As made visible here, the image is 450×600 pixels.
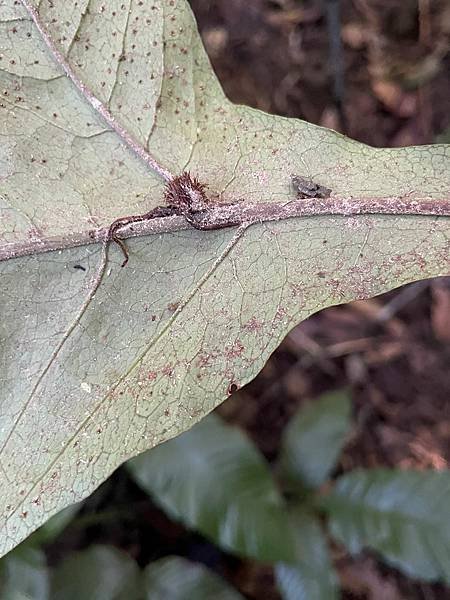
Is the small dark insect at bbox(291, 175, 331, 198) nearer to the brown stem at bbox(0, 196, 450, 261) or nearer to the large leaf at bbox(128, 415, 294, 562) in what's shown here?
the brown stem at bbox(0, 196, 450, 261)

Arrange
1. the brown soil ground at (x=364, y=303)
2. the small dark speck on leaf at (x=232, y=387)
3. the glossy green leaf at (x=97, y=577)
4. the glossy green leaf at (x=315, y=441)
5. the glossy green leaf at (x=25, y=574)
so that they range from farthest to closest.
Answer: the brown soil ground at (x=364, y=303) < the glossy green leaf at (x=315, y=441) < the glossy green leaf at (x=97, y=577) < the glossy green leaf at (x=25, y=574) < the small dark speck on leaf at (x=232, y=387)

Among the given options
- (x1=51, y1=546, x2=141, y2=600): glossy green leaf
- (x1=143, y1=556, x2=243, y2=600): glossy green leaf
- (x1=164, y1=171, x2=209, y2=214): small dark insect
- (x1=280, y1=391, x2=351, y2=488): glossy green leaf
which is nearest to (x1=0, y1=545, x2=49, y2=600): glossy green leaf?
(x1=51, y1=546, x2=141, y2=600): glossy green leaf

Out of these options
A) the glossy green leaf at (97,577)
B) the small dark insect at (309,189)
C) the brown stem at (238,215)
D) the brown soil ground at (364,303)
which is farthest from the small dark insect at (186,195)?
the brown soil ground at (364,303)

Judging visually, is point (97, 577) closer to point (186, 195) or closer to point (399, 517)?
point (399, 517)

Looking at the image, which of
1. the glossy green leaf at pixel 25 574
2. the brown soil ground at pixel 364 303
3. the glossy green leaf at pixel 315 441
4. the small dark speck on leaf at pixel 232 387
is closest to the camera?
the small dark speck on leaf at pixel 232 387

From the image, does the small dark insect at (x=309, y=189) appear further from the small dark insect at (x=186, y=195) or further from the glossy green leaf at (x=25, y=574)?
the glossy green leaf at (x=25, y=574)

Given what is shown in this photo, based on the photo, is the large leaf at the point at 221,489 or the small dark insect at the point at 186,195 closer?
the small dark insect at the point at 186,195

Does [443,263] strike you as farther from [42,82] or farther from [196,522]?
[196,522]

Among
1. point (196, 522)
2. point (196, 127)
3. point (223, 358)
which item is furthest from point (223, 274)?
point (196, 522)
